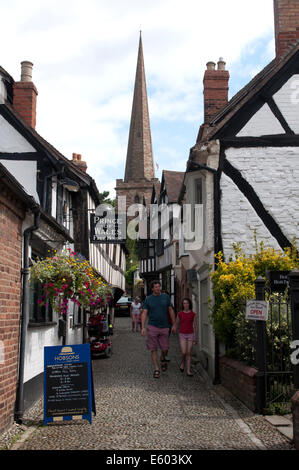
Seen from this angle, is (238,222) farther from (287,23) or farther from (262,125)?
(287,23)

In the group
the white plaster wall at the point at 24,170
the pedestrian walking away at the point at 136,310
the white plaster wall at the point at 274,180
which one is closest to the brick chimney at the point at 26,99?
the white plaster wall at the point at 24,170

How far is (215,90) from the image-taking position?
47.2 feet

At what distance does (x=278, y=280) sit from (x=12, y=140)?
7.60m

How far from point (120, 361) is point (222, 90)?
8090 millimetres

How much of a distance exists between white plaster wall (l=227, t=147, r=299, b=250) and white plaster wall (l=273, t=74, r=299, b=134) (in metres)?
0.69

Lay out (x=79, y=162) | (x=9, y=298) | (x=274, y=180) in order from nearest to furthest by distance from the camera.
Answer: (x=9, y=298), (x=274, y=180), (x=79, y=162)

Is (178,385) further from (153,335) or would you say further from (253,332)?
(253,332)

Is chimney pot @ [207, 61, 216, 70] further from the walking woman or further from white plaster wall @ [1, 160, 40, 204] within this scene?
the walking woman

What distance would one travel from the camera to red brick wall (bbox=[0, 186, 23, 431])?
20.2 ft

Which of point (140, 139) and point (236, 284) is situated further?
point (140, 139)

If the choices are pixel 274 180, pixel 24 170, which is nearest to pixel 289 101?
pixel 274 180

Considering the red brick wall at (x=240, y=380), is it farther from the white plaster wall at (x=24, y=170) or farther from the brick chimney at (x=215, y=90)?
the brick chimney at (x=215, y=90)

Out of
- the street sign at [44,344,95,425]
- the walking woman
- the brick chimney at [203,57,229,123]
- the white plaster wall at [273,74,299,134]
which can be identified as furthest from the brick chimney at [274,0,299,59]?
the street sign at [44,344,95,425]
